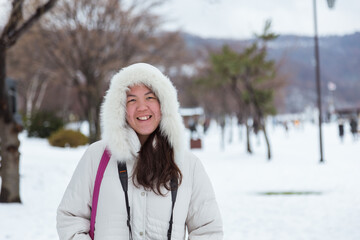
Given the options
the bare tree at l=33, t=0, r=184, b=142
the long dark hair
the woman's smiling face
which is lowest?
the long dark hair

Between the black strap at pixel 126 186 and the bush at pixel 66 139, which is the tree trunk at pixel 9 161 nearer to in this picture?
the black strap at pixel 126 186

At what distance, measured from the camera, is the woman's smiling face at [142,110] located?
93.7 inches

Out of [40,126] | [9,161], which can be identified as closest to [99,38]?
[40,126]

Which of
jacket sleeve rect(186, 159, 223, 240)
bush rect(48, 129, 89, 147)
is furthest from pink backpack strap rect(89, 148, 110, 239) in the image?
bush rect(48, 129, 89, 147)

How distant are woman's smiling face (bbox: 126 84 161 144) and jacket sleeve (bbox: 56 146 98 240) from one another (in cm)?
35

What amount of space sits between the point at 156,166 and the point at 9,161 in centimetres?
642

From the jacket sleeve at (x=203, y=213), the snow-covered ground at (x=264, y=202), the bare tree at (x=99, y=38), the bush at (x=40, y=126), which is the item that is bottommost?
the snow-covered ground at (x=264, y=202)

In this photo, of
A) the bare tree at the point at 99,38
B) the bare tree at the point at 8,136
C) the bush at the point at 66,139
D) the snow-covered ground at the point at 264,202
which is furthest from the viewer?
the bush at the point at 66,139

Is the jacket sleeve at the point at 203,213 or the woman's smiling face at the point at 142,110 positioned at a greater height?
the woman's smiling face at the point at 142,110

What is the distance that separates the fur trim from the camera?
2.38 metres

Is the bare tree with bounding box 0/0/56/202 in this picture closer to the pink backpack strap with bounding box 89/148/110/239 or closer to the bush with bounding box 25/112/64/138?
the pink backpack strap with bounding box 89/148/110/239

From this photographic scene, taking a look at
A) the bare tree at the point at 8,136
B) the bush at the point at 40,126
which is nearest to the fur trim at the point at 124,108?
the bare tree at the point at 8,136

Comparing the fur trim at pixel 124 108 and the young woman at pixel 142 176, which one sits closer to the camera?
the young woman at pixel 142 176

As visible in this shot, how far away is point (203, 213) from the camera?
7.71 ft
